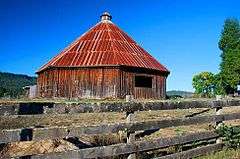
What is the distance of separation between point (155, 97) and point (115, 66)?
5.75 m

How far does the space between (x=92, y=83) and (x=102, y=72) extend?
136 centimetres

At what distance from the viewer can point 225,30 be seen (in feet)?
209

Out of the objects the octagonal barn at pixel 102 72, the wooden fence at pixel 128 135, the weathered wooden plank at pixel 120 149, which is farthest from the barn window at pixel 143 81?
the weathered wooden plank at pixel 120 149

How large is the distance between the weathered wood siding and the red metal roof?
696 millimetres

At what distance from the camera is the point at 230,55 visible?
59.7 m

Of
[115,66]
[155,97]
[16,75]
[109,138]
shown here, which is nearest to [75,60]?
[115,66]

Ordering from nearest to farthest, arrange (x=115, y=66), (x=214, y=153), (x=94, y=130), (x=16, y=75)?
(x=94, y=130) → (x=214, y=153) → (x=115, y=66) → (x=16, y=75)

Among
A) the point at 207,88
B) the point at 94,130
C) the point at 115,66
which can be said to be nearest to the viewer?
the point at 94,130

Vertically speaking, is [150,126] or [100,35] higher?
[100,35]

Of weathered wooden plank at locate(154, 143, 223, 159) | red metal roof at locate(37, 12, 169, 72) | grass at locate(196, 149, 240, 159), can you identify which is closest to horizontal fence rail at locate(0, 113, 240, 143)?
weathered wooden plank at locate(154, 143, 223, 159)

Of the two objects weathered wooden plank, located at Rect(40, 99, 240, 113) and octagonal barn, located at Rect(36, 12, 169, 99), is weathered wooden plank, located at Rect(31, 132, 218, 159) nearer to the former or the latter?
weathered wooden plank, located at Rect(40, 99, 240, 113)

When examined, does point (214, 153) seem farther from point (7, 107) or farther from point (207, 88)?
point (207, 88)

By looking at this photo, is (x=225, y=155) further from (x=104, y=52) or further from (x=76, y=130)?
(x=104, y=52)

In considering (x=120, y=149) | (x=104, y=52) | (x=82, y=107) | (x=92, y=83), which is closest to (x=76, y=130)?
(x=82, y=107)
